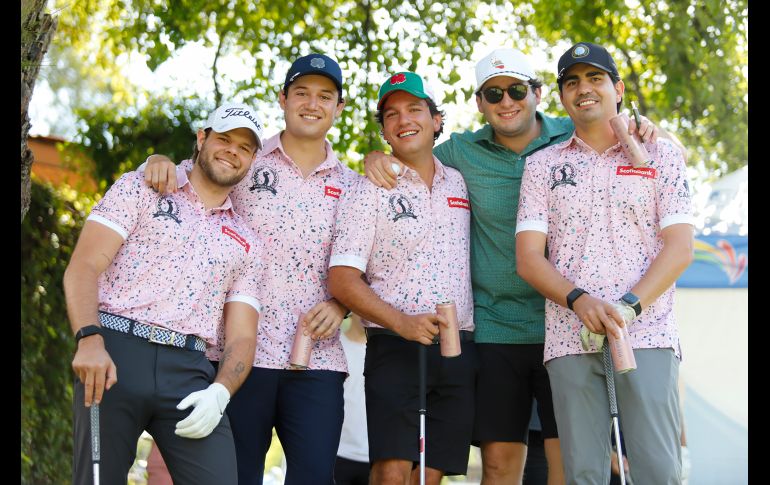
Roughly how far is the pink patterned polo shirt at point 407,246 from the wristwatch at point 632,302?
926 mm

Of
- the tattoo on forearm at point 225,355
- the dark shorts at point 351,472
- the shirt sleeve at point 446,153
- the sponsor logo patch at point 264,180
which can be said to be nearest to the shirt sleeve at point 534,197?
the shirt sleeve at point 446,153

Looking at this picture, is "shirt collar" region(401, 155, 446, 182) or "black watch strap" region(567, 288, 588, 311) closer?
"black watch strap" region(567, 288, 588, 311)

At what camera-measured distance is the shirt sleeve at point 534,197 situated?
15.3ft

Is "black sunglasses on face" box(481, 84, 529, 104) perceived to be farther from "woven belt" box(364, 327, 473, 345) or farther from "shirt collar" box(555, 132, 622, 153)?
"woven belt" box(364, 327, 473, 345)

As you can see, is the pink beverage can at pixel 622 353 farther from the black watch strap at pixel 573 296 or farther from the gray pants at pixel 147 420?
the gray pants at pixel 147 420

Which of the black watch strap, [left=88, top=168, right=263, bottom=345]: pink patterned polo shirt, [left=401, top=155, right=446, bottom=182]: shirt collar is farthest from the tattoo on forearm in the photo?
the black watch strap

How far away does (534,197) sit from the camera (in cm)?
470

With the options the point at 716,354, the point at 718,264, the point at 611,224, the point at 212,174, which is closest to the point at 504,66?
the point at 611,224

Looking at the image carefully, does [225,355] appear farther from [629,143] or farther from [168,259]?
[629,143]

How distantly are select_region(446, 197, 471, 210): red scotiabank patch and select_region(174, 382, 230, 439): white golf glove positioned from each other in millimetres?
1557

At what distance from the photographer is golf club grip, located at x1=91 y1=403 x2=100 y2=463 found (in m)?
3.95

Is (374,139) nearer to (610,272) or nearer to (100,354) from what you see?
(610,272)

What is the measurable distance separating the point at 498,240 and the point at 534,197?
1.55 ft

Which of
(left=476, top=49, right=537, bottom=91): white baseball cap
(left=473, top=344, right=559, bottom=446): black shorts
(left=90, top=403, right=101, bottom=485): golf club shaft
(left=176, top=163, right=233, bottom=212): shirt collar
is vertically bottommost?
(left=90, top=403, right=101, bottom=485): golf club shaft
